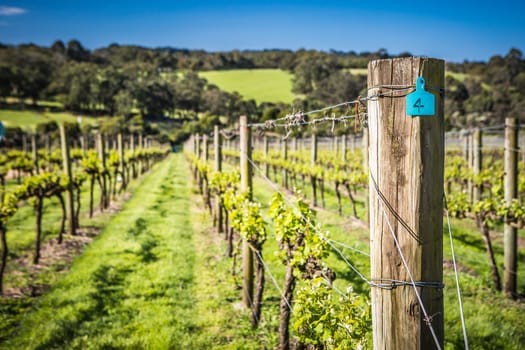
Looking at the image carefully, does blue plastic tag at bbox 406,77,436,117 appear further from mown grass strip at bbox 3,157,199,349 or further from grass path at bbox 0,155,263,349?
mown grass strip at bbox 3,157,199,349

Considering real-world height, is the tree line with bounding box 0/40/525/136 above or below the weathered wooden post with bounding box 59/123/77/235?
above

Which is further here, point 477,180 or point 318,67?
→ point 318,67

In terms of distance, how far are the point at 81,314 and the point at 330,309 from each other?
4195mm

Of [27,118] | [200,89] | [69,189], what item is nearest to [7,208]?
[69,189]

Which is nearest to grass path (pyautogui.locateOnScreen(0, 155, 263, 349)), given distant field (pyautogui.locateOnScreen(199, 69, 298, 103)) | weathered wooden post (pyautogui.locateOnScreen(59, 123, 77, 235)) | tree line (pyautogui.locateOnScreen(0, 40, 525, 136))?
weathered wooden post (pyautogui.locateOnScreen(59, 123, 77, 235))

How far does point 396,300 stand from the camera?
1.80 meters

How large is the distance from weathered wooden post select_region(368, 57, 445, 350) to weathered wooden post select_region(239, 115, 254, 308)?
3.56 m

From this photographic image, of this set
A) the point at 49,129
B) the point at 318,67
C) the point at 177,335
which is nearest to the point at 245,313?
the point at 177,335

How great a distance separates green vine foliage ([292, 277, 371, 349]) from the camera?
2.38 m

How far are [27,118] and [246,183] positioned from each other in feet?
224

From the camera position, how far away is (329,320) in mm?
2531

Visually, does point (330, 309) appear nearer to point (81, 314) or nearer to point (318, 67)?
point (81, 314)

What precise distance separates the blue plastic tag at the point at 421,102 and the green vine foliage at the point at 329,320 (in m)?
1.34

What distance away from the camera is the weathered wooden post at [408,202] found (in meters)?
1.73
